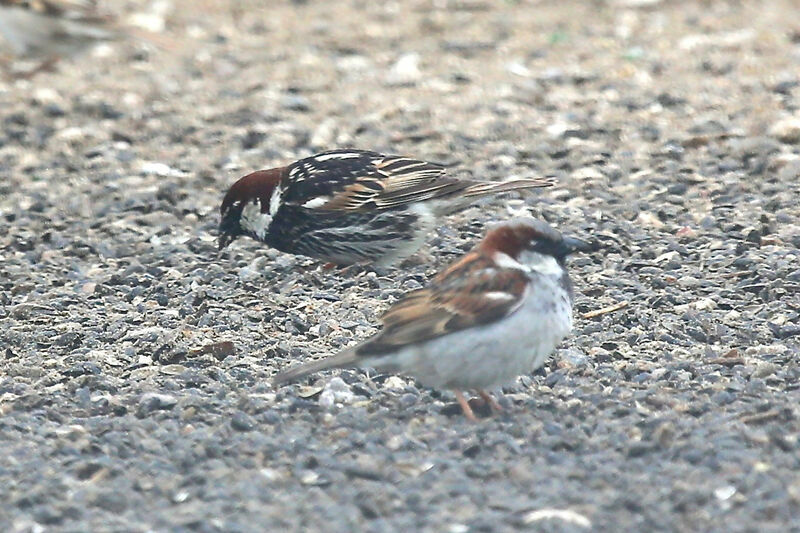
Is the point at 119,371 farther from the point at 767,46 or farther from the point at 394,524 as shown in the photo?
the point at 767,46

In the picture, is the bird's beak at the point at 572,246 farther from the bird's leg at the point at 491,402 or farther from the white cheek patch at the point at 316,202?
the white cheek patch at the point at 316,202

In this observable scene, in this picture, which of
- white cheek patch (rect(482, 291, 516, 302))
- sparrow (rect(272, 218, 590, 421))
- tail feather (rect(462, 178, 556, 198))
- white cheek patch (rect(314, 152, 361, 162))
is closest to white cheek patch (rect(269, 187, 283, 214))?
white cheek patch (rect(314, 152, 361, 162))

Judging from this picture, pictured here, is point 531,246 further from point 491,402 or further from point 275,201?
point 275,201

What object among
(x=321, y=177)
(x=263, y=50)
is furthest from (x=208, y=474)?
(x=263, y=50)

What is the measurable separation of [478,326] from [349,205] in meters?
2.13

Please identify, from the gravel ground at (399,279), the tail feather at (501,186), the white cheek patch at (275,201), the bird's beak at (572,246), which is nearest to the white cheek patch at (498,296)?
the bird's beak at (572,246)

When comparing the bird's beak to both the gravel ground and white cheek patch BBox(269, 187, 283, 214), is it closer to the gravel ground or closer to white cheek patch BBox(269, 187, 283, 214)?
the gravel ground

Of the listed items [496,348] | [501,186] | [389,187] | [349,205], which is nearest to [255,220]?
[349,205]

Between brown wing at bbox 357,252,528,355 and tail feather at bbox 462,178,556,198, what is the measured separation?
186 centimetres

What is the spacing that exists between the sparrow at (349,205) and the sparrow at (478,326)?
1.85 m

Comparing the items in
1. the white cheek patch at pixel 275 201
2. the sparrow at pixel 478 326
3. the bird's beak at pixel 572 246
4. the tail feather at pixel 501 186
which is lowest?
the white cheek patch at pixel 275 201

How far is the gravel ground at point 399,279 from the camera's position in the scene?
4.47 m

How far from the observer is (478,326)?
4852mm

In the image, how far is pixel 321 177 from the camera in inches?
272
